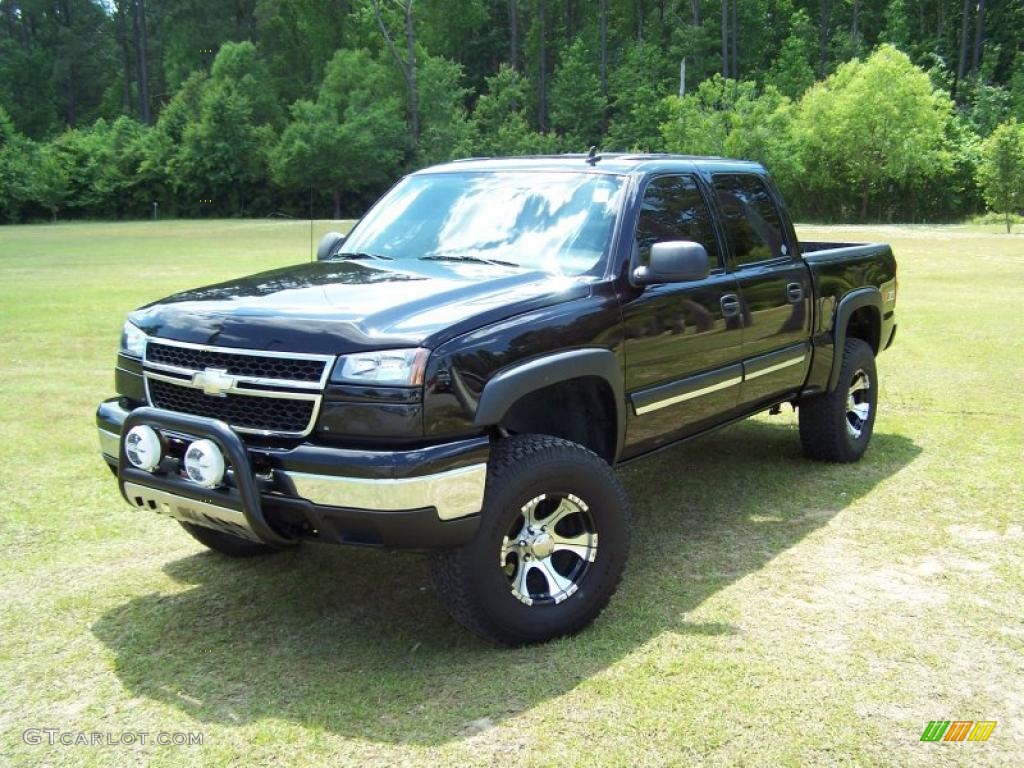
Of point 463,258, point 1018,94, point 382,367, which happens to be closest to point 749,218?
point 463,258

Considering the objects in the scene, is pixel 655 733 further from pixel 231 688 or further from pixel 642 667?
pixel 231 688

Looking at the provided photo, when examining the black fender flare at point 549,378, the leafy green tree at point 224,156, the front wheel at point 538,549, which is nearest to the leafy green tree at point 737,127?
the leafy green tree at point 224,156

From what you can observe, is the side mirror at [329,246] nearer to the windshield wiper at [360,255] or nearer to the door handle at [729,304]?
the windshield wiper at [360,255]

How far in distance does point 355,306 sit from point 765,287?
259 centimetres

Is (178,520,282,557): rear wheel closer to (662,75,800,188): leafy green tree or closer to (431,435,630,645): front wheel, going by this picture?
(431,435,630,645): front wheel

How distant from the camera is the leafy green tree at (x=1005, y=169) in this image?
4144cm

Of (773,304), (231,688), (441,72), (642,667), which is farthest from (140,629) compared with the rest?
(441,72)

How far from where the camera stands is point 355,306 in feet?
12.9

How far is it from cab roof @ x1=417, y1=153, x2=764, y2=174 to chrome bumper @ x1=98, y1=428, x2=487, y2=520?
1964 mm

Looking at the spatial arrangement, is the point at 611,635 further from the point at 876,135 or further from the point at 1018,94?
the point at 1018,94

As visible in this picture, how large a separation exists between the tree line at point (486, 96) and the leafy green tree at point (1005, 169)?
4.4 inches

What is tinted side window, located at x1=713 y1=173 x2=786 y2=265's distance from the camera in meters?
5.57

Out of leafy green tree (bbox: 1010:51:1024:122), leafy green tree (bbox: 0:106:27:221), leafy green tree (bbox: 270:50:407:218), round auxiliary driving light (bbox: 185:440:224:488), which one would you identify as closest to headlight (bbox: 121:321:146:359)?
round auxiliary driving light (bbox: 185:440:224:488)

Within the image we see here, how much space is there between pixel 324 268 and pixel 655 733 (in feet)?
8.59
